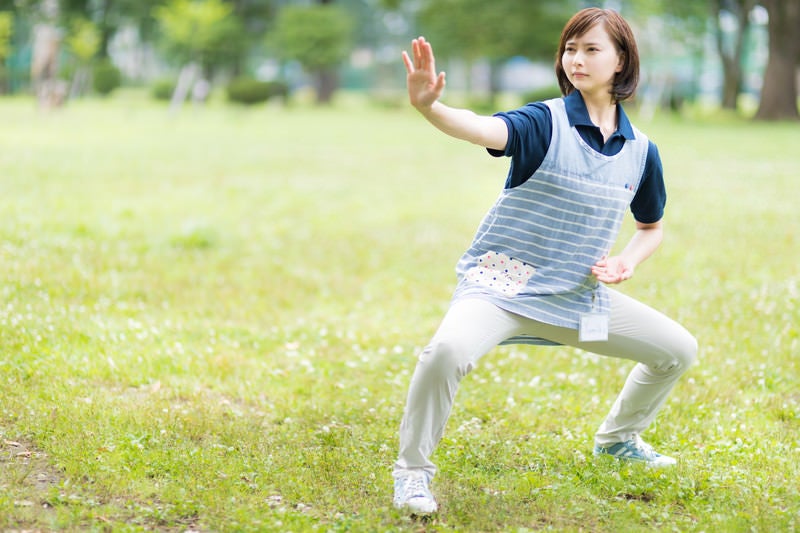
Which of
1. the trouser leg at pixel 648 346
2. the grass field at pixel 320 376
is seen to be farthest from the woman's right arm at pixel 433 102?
the grass field at pixel 320 376

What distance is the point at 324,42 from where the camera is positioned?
52969 mm

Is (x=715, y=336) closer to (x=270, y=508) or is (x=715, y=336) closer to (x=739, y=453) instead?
(x=739, y=453)

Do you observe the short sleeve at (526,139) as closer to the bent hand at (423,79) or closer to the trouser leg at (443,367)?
the bent hand at (423,79)

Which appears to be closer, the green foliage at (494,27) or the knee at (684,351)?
the knee at (684,351)

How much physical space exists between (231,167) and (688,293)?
1225 centimetres

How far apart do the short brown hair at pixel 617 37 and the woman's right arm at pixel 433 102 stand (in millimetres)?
749

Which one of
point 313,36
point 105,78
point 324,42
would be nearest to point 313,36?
point 313,36

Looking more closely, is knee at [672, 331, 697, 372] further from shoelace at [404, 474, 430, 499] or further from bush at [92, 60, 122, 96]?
bush at [92, 60, 122, 96]

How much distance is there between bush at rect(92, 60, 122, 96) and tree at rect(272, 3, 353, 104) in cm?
955

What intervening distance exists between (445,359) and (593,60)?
1.53 metres

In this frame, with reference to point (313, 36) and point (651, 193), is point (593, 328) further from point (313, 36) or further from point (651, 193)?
point (313, 36)

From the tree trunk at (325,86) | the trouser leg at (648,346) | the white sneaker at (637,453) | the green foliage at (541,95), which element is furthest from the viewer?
the tree trunk at (325,86)

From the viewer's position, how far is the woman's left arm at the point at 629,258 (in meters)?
4.55

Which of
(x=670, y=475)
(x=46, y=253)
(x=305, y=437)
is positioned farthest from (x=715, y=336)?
(x=46, y=253)
